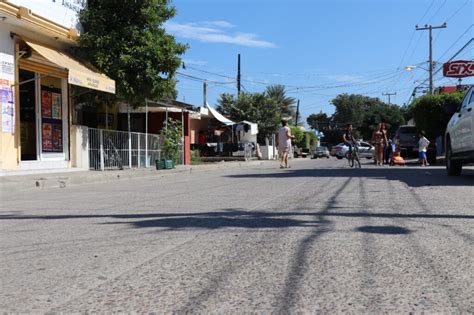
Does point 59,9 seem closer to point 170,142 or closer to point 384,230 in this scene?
point 170,142

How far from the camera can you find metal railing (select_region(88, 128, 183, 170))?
18.5 meters

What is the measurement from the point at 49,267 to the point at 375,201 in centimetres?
555

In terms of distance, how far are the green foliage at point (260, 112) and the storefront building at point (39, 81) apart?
31.2 meters

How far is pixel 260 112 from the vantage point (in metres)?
48.4

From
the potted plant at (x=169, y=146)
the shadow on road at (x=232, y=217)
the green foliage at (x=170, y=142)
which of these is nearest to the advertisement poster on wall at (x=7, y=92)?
the potted plant at (x=169, y=146)

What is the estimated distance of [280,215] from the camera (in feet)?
24.0

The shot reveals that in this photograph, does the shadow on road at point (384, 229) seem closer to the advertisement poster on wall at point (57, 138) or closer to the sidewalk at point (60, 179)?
the sidewalk at point (60, 179)

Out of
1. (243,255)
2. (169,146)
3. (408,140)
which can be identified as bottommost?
(243,255)

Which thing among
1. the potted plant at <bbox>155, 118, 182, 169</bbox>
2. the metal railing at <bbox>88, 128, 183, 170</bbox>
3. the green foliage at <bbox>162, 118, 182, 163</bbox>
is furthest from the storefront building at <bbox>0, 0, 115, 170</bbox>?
the green foliage at <bbox>162, 118, 182, 163</bbox>

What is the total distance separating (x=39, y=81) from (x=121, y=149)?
14.1 ft

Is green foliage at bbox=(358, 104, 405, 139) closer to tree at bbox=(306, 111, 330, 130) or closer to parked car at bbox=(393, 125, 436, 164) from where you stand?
tree at bbox=(306, 111, 330, 130)

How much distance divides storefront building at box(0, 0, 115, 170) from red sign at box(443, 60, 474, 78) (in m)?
19.0

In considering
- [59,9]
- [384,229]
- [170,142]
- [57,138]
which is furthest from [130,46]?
[384,229]

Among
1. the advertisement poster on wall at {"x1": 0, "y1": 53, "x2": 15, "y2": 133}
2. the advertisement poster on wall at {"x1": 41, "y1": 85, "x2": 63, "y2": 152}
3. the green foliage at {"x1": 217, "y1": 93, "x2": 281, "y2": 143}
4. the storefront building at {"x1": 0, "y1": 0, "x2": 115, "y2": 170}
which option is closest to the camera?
the advertisement poster on wall at {"x1": 0, "y1": 53, "x2": 15, "y2": 133}
